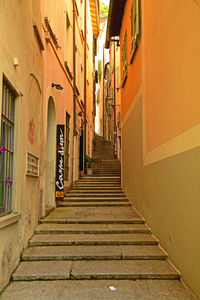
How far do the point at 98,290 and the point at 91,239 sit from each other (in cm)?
177

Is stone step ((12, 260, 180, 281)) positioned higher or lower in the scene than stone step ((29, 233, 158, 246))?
lower

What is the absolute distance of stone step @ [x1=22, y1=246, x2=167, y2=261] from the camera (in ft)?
16.4

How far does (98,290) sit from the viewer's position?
402cm

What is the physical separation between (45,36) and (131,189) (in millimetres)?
4690

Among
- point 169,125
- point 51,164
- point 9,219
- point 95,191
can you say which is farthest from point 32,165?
point 95,191

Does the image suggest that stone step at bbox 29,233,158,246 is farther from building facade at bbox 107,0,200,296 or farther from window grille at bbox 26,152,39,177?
window grille at bbox 26,152,39,177

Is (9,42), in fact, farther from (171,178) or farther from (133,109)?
(133,109)

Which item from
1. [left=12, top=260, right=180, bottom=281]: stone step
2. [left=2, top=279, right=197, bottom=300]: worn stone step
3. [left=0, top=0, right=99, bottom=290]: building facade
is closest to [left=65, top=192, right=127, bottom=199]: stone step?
[left=0, top=0, right=99, bottom=290]: building facade

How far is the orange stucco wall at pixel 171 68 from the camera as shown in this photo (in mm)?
3787

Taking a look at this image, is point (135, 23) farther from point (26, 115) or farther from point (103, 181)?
point (103, 181)

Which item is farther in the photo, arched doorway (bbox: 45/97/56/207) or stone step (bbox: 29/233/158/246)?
arched doorway (bbox: 45/97/56/207)

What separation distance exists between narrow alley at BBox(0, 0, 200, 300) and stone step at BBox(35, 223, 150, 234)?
21mm

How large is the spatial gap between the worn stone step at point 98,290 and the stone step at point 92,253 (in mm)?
698

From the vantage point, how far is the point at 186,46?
13.3 ft
